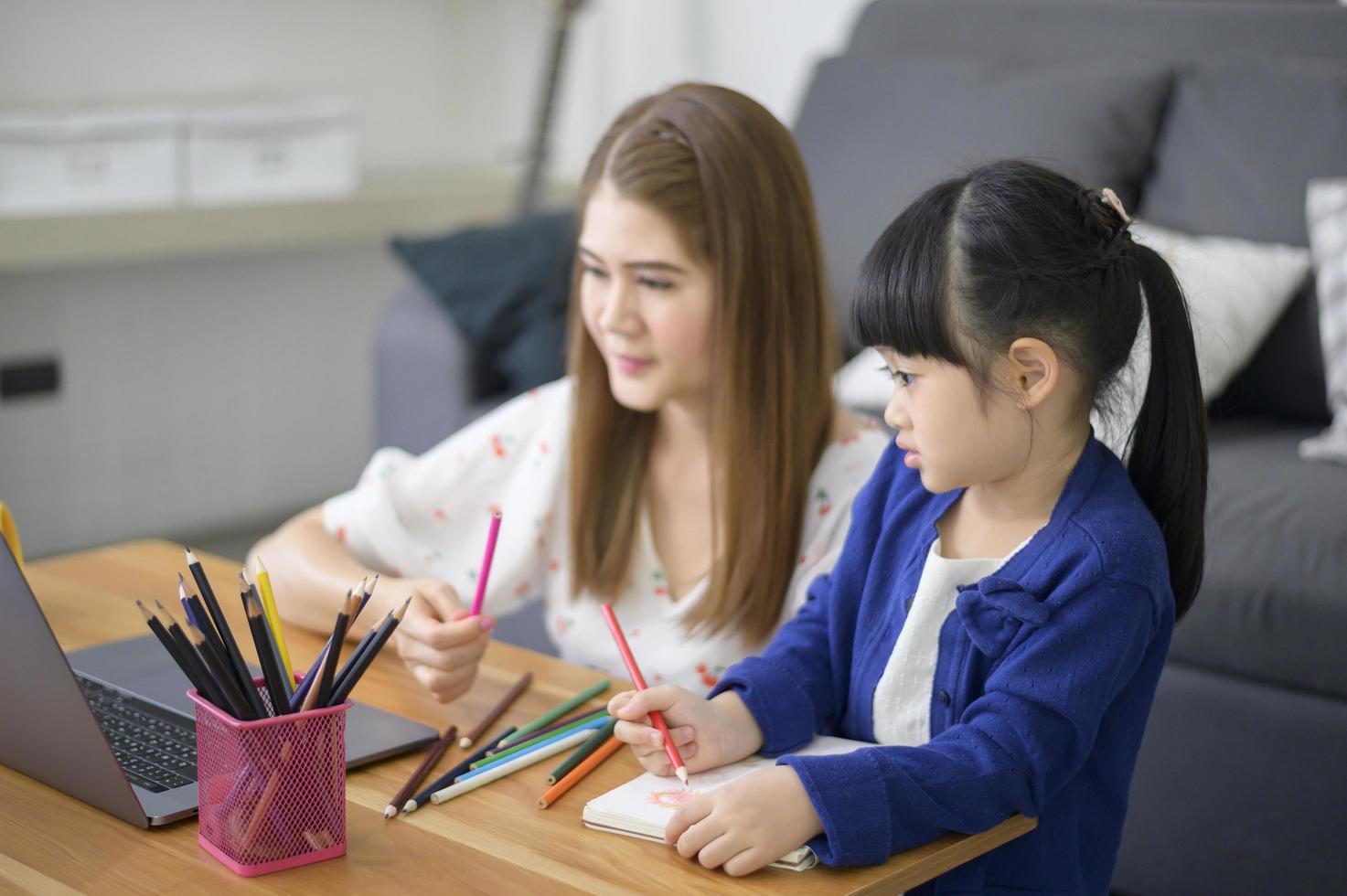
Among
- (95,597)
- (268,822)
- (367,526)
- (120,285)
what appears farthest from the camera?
(120,285)

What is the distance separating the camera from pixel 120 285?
9.99ft

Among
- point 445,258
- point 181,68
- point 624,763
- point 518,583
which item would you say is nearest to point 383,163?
point 181,68

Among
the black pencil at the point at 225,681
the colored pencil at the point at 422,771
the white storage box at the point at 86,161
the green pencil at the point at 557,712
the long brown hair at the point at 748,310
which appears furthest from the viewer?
the white storage box at the point at 86,161

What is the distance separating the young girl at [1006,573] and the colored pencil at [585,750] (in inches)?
1.7

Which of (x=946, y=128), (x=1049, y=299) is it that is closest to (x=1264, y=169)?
(x=946, y=128)

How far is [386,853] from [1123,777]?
44cm

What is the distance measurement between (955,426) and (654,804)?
0.28 meters

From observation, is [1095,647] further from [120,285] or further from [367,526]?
[120,285]

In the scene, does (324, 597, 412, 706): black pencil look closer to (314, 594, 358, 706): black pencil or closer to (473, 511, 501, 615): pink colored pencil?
(314, 594, 358, 706): black pencil

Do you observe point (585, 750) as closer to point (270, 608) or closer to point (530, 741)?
point (530, 741)

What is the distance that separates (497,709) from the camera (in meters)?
1.02

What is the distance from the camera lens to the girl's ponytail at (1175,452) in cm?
96

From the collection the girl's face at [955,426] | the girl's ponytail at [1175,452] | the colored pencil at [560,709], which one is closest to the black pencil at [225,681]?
the colored pencil at [560,709]

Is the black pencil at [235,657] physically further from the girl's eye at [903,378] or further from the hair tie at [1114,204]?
the hair tie at [1114,204]
